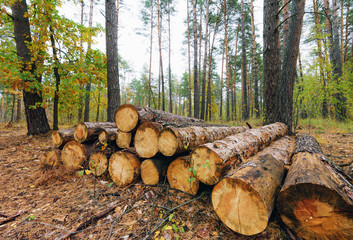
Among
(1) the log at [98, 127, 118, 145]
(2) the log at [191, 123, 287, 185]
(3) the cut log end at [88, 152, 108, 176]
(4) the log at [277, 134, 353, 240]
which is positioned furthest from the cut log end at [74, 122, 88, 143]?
(4) the log at [277, 134, 353, 240]

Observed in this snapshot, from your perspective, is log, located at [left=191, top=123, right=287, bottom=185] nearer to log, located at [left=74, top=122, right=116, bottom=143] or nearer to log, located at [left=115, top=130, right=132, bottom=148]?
log, located at [left=115, top=130, right=132, bottom=148]

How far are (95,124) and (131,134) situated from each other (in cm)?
99

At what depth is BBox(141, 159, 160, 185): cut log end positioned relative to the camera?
2.13 metres

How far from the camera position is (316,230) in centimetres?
114

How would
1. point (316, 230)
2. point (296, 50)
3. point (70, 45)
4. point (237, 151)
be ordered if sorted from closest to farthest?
point (316, 230)
point (237, 151)
point (296, 50)
point (70, 45)

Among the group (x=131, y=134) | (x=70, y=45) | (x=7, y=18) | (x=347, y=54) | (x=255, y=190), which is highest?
(x=347, y=54)

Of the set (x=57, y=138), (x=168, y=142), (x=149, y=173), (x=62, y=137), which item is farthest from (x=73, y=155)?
(x=168, y=142)

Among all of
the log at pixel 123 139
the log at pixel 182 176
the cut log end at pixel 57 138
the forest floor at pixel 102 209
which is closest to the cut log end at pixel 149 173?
the forest floor at pixel 102 209

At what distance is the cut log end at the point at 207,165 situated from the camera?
5.08 feet

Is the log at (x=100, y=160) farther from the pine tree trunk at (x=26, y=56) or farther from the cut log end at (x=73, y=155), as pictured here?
the pine tree trunk at (x=26, y=56)

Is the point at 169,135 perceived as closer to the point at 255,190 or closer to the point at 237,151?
the point at 237,151

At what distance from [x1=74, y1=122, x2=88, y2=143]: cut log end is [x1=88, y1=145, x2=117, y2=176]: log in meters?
0.36

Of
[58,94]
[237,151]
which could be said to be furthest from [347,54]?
[58,94]

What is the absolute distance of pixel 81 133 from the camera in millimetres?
2695
